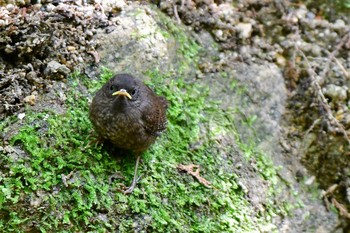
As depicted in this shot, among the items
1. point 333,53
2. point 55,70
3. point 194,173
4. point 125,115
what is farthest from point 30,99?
point 333,53

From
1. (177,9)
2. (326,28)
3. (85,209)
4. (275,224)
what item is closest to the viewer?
(85,209)

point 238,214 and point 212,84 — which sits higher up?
point 212,84

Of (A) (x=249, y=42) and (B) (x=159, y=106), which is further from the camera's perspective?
(A) (x=249, y=42)

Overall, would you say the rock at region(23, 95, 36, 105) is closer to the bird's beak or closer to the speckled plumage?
the speckled plumage

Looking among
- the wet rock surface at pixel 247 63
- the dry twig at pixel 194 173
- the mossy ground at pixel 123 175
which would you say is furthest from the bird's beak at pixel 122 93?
the dry twig at pixel 194 173

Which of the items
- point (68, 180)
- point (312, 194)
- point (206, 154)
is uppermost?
point (68, 180)

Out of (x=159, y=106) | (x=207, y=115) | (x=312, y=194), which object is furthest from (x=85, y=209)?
(x=312, y=194)

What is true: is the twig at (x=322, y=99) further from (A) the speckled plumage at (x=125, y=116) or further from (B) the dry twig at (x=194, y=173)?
(A) the speckled plumage at (x=125, y=116)

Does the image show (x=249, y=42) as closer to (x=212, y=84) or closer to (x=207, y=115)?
(x=212, y=84)
